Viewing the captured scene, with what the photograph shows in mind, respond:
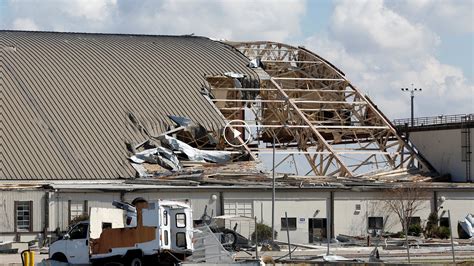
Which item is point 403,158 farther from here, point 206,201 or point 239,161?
point 206,201

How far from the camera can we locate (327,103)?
7869 centimetres

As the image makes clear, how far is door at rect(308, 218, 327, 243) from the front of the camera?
65000mm

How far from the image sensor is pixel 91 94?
242 ft

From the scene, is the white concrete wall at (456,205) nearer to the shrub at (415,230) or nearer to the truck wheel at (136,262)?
the shrub at (415,230)

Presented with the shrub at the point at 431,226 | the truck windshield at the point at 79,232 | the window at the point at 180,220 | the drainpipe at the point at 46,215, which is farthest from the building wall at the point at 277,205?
the window at the point at 180,220

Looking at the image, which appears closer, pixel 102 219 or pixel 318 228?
pixel 102 219

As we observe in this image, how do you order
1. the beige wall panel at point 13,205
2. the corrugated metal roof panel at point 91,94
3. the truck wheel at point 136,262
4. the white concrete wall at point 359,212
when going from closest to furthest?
1. the truck wheel at point 136,262
2. the beige wall panel at point 13,205
3. the white concrete wall at point 359,212
4. the corrugated metal roof panel at point 91,94

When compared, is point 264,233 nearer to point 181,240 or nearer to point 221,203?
point 221,203

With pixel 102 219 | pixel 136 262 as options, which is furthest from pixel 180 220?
pixel 102 219

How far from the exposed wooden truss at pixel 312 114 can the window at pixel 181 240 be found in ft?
99.7

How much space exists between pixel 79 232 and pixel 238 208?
20.9 meters

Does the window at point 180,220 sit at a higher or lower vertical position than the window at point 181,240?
higher

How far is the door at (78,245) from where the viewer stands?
42.9m

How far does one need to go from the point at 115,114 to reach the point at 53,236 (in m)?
14.7
